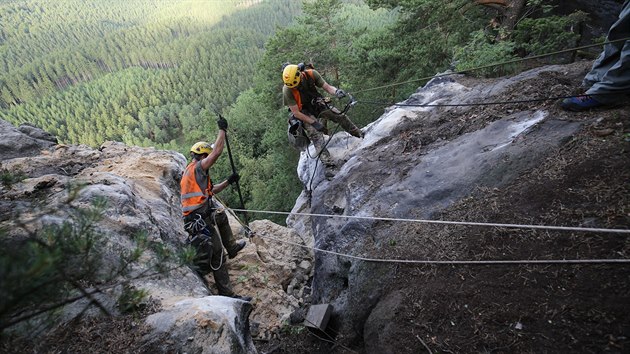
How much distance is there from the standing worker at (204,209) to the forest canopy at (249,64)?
3617mm

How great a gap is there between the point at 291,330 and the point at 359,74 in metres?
15.6

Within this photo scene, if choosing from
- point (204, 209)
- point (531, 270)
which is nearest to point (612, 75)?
point (531, 270)

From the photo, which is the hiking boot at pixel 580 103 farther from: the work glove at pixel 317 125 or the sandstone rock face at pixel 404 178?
the work glove at pixel 317 125

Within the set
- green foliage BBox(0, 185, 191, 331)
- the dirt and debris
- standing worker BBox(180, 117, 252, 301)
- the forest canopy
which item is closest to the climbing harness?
standing worker BBox(180, 117, 252, 301)

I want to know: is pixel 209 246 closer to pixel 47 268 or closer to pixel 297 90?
pixel 297 90

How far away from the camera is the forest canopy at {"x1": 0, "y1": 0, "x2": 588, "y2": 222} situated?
508 inches

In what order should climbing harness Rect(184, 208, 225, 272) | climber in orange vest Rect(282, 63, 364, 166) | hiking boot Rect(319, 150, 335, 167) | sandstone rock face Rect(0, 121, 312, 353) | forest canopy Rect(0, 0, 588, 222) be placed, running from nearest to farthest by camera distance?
sandstone rock face Rect(0, 121, 312, 353)
climbing harness Rect(184, 208, 225, 272)
climber in orange vest Rect(282, 63, 364, 166)
hiking boot Rect(319, 150, 335, 167)
forest canopy Rect(0, 0, 588, 222)

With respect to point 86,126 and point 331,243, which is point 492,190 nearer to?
point 331,243

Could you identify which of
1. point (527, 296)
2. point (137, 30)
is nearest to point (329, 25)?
point (527, 296)

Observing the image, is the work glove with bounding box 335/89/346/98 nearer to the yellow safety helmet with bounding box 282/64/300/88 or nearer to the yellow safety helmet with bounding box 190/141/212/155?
the yellow safety helmet with bounding box 282/64/300/88

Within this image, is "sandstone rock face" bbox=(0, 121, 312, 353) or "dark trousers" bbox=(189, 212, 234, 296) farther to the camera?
"dark trousers" bbox=(189, 212, 234, 296)

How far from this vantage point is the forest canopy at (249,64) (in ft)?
42.4

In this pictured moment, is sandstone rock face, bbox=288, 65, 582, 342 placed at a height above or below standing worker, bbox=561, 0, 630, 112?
below

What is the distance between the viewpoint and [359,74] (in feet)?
61.1
